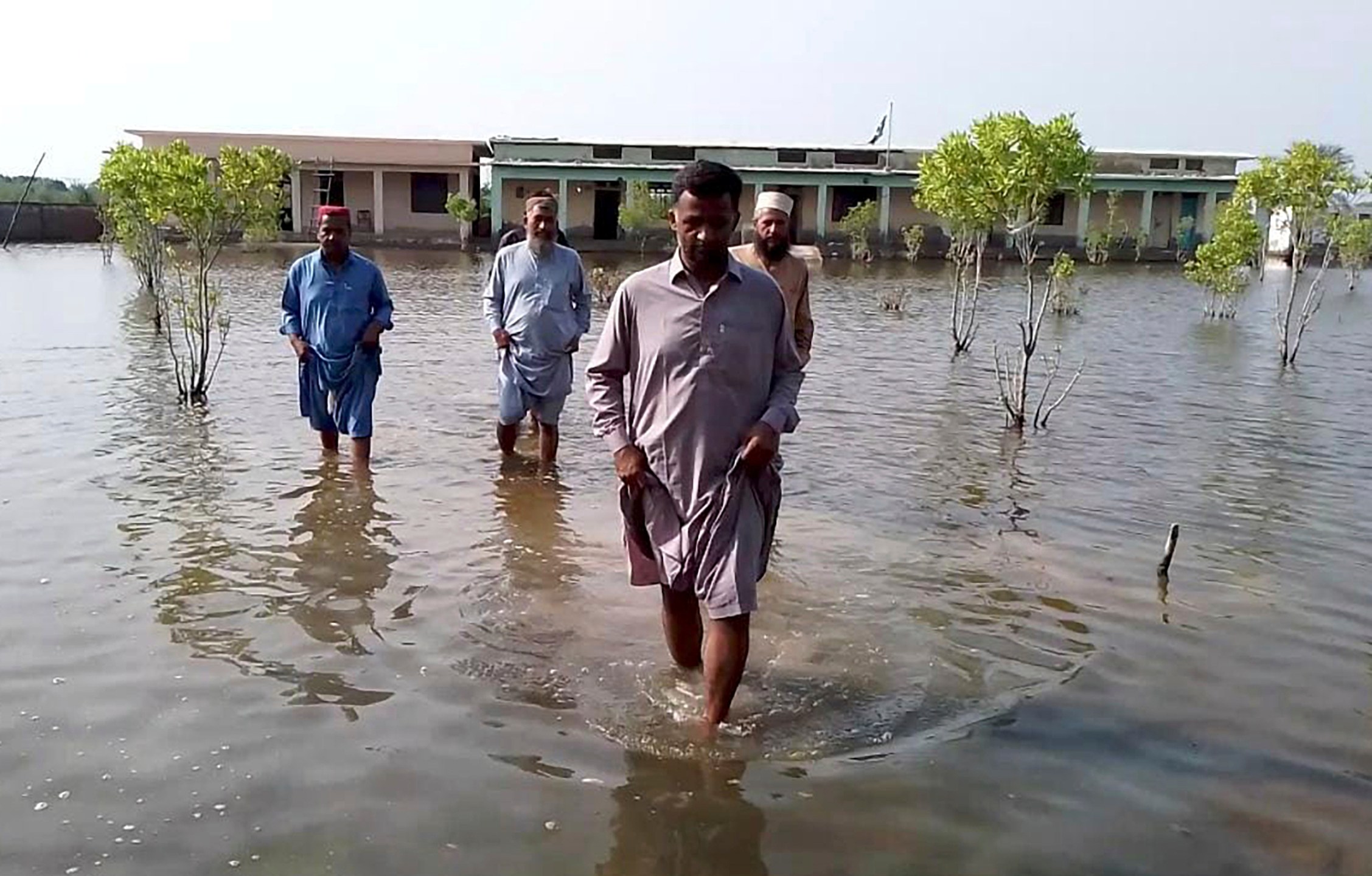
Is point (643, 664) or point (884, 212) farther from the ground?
point (884, 212)

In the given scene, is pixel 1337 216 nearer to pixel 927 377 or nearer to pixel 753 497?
pixel 927 377

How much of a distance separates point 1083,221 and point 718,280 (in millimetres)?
43347

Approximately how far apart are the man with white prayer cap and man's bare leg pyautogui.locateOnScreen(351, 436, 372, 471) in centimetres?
308

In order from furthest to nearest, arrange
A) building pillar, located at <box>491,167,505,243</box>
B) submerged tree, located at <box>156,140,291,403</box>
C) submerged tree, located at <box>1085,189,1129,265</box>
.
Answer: building pillar, located at <box>491,167,505,243</box>, submerged tree, located at <box>1085,189,1129,265</box>, submerged tree, located at <box>156,140,291,403</box>

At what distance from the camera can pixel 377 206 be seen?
43188 mm

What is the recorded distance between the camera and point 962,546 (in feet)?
21.0

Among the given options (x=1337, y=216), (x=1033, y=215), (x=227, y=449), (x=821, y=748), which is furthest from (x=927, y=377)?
(x=821, y=748)

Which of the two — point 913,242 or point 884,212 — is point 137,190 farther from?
point 884,212

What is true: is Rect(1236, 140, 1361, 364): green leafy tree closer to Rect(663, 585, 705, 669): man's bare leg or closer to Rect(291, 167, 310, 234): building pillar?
Rect(663, 585, 705, 669): man's bare leg

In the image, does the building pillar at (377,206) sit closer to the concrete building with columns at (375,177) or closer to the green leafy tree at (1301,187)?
the concrete building with columns at (375,177)

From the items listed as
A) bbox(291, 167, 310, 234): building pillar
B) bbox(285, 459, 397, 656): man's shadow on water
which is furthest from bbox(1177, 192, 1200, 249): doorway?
bbox(285, 459, 397, 656): man's shadow on water

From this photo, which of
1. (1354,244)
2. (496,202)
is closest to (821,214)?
(496,202)

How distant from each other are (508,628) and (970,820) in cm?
221

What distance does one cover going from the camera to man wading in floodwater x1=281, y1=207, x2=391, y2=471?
6871 mm
